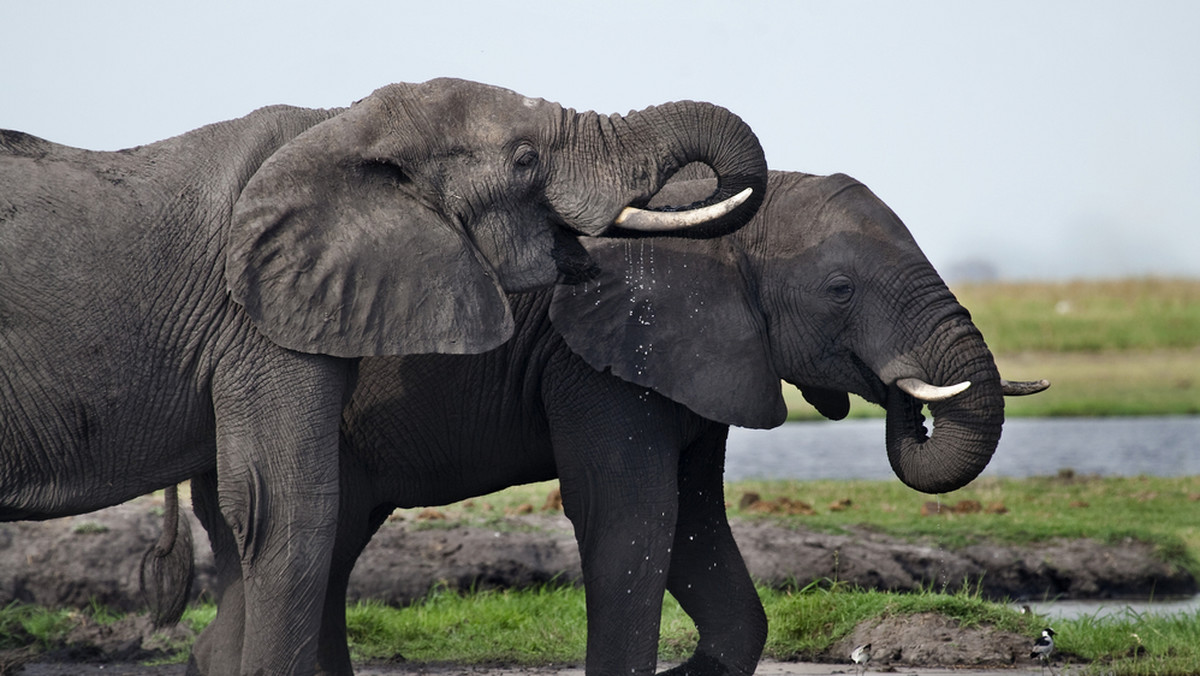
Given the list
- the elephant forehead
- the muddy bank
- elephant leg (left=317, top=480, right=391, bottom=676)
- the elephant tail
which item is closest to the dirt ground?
the muddy bank

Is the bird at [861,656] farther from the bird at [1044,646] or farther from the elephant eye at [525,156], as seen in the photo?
the elephant eye at [525,156]

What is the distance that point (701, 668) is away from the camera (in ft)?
23.4

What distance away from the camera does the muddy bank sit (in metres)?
9.02

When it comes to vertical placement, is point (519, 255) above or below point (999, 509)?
above

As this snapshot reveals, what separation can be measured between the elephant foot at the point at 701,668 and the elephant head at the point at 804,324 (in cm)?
124

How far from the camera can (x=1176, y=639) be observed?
762cm

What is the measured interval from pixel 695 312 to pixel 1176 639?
305 centimetres

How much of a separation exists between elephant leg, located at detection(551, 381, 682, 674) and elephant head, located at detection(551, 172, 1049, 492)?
263 mm

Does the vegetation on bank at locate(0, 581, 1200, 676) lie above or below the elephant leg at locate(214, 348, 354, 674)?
below

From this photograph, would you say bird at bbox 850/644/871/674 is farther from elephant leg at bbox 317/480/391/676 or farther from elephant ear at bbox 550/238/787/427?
elephant leg at bbox 317/480/391/676

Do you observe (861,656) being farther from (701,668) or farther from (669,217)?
(669,217)

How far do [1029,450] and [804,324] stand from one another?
12.8 meters

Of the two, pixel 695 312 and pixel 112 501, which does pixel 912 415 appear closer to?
pixel 695 312

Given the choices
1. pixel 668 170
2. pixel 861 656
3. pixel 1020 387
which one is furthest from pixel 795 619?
pixel 668 170
